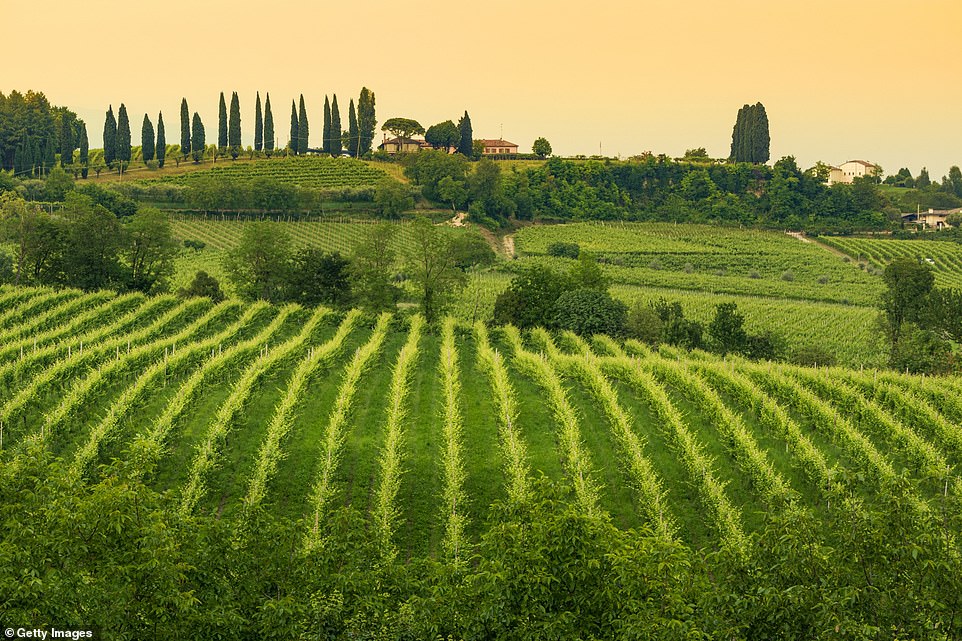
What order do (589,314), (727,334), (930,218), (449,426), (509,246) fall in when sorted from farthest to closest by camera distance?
(930,218) < (509,246) < (727,334) < (589,314) < (449,426)

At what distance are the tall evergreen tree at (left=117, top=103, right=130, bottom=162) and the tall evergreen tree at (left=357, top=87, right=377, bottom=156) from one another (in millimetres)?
37728

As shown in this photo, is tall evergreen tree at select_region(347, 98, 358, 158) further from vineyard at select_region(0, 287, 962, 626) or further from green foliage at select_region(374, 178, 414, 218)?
vineyard at select_region(0, 287, 962, 626)


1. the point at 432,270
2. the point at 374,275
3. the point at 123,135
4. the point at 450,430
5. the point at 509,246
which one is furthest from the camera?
the point at 123,135

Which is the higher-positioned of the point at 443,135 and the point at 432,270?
the point at 443,135

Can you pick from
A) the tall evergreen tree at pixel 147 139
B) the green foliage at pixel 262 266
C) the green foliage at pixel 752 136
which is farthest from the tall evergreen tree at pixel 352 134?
the green foliage at pixel 262 266

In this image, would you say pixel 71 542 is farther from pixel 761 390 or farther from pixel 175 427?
pixel 761 390

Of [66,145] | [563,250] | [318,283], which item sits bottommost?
[563,250]

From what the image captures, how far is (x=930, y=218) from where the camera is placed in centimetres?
14812

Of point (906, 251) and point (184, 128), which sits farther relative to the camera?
point (184, 128)

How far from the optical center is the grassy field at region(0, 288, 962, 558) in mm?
25922

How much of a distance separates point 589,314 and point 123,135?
93394 mm

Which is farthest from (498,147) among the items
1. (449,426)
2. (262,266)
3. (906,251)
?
(449,426)

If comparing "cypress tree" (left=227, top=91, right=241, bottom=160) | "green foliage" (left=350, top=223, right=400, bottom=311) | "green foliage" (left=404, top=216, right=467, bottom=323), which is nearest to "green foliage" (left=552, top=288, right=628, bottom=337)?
"green foliage" (left=404, top=216, right=467, bottom=323)

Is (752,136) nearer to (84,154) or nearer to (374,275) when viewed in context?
(84,154)
